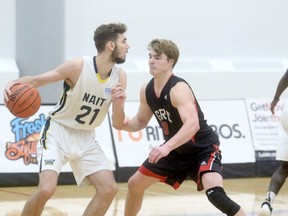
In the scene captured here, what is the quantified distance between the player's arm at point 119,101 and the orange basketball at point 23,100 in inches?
26.1

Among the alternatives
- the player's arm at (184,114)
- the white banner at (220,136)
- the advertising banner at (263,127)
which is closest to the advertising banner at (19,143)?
the white banner at (220,136)

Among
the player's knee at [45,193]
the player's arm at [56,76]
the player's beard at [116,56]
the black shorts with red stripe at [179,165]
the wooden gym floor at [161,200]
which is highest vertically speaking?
the player's beard at [116,56]

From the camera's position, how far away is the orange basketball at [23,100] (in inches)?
238

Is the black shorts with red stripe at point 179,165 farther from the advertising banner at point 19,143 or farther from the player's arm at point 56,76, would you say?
the advertising banner at point 19,143

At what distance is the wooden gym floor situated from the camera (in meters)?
7.95

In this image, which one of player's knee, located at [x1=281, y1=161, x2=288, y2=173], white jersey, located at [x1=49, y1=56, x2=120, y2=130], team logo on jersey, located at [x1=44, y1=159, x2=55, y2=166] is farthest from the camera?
player's knee, located at [x1=281, y1=161, x2=288, y2=173]

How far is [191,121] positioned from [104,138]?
5545 mm

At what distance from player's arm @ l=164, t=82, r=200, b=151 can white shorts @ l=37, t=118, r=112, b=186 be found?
75cm

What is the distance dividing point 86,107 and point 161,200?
318 centimetres

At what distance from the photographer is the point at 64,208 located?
322 inches

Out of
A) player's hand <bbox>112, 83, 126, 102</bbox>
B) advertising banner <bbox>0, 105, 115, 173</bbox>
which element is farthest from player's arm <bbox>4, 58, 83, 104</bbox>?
advertising banner <bbox>0, 105, 115, 173</bbox>

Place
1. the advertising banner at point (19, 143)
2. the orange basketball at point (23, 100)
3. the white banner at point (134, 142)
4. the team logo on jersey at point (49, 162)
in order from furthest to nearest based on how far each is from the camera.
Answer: the white banner at point (134, 142)
the advertising banner at point (19, 143)
the orange basketball at point (23, 100)
the team logo on jersey at point (49, 162)

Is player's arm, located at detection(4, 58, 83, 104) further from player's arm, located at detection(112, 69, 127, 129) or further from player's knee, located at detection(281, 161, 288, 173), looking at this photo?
player's knee, located at detection(281, 161, 288, 173)

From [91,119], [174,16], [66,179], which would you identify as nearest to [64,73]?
[91,119]
